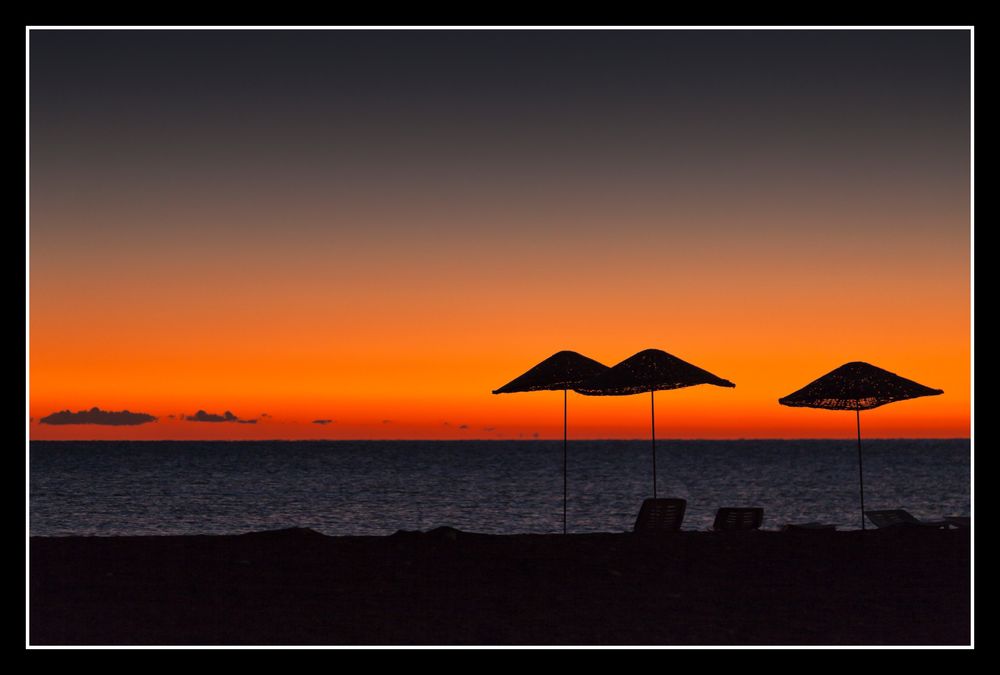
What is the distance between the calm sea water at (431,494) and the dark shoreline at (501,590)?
29232 millimetres

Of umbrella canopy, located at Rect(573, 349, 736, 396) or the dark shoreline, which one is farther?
umbrella canopy, located at Rect(573, 349, 736, 396)

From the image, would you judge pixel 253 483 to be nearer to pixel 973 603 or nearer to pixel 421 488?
pixel 421 488

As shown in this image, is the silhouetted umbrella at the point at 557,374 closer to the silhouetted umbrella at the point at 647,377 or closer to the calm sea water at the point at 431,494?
the silhouetted umbrella at the point at 647,377

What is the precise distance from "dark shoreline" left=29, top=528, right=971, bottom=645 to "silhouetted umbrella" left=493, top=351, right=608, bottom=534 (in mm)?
2939

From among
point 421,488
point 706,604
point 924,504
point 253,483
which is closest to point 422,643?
point 706,604

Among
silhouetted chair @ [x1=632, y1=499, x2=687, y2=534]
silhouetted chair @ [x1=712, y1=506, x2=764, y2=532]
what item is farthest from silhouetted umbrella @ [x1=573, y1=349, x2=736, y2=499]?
silhouetted chair @ [x1=712, y1=506, x2=764, y2=532]

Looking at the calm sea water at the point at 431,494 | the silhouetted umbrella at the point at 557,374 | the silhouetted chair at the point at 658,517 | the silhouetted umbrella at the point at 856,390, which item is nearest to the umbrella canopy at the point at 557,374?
the silhouetted umbrella at the point at 557,374

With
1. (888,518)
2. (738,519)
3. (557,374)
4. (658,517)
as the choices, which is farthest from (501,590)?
(888,518)

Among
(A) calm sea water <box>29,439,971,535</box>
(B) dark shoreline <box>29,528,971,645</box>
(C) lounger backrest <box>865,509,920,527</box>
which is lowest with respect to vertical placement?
(A) calm sea water <box>29,439,971,535</box>

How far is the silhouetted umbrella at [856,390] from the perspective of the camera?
52.0 feet

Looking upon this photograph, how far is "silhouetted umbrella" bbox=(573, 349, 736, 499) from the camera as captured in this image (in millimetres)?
15938

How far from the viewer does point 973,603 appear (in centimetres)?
880

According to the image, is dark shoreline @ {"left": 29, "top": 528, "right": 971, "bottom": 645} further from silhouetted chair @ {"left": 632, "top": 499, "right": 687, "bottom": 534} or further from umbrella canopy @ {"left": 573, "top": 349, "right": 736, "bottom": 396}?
silhouetted chair @ {"left": 632, "top": 499, "right": 687, "bottom": 534}

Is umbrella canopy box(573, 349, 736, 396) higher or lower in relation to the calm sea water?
higher
